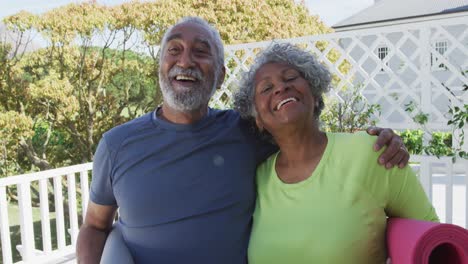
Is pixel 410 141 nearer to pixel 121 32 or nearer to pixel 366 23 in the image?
pixel 121 32

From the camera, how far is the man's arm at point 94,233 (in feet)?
5.39

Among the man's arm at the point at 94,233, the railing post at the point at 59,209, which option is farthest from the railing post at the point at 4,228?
the man's arm at the point at 94,233

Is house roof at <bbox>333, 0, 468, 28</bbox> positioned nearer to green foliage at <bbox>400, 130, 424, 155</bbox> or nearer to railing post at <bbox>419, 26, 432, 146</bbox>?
railing post at <bbox>419, 26, 432, 146</bbox>

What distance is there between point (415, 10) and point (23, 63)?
1327 centimetres

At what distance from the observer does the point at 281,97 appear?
146 centimetres

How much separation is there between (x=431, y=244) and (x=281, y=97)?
23.5 inches

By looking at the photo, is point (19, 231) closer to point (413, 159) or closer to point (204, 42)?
point (413, 159)

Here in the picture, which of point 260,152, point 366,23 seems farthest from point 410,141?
point 366,23

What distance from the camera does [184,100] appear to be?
1630 millimetres

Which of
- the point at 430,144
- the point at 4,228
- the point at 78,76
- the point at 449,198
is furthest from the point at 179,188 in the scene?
the point at 78,76

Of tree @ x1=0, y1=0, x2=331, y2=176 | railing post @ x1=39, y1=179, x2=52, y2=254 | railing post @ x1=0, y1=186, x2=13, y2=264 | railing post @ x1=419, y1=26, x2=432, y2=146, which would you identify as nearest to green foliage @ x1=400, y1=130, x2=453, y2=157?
railing post @ x1=419, y1=26, x2=432, y2=146

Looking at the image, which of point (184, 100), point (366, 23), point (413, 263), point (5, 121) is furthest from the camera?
point (366, 23)

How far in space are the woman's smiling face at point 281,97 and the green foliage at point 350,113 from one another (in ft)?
11.0

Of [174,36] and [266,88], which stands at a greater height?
[174,36]
